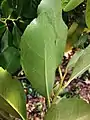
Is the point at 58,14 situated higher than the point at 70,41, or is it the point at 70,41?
the point at 58,14

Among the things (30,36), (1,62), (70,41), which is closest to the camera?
(30,36)

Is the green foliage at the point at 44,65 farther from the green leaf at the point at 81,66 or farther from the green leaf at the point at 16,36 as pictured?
the green leaf at the point at 16,36

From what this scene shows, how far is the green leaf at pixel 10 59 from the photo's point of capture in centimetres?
78

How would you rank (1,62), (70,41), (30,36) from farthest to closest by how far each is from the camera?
(70,41)
(1,62)
(30,36)

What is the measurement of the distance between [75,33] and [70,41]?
27 mm

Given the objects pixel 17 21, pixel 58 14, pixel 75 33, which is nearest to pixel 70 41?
pixel 75 33

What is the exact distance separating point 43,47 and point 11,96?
0.11 metres

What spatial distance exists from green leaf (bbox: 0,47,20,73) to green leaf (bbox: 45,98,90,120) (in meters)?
0.20

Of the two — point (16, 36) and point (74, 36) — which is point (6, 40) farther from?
point (74, 36)

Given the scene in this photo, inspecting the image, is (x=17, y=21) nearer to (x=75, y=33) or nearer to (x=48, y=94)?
(x=75, y=33)

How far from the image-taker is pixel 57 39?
64cm

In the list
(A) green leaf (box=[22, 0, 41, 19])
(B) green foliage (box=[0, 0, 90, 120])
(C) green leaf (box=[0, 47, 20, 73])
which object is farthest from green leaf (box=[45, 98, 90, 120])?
(A) green leaf (box=[22, 0, 41, 19])

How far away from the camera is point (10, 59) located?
31.1 inches

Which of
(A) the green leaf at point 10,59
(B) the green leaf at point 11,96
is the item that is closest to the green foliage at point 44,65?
(B) the green leaf at point 11,96
